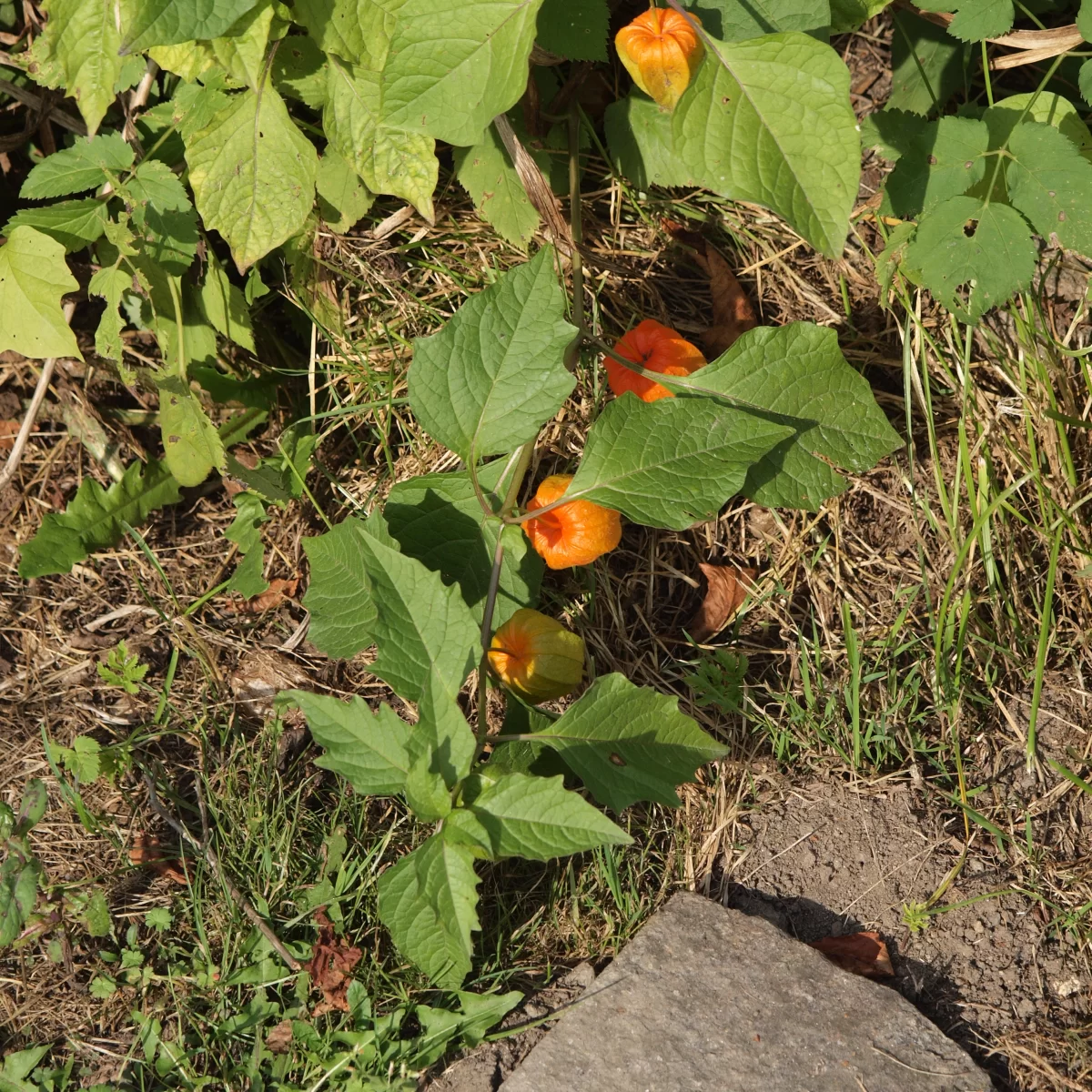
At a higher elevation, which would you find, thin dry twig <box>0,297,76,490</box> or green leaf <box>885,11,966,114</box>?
green leaf <box>885,11,966,114</box>

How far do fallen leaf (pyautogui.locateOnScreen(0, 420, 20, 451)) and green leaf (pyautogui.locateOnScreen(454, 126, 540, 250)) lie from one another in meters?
1.25

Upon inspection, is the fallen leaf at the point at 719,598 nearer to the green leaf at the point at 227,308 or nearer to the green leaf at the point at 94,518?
the green leaf at the point at 227,308

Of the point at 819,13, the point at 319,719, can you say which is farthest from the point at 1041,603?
the point at 319,719

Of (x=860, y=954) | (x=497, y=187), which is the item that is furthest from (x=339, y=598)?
(x=860, y=954)

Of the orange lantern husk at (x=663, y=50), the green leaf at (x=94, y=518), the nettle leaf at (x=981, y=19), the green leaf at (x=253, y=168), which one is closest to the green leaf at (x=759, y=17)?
the orange lantern husk at (x=663, y=50)

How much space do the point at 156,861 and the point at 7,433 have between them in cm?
116

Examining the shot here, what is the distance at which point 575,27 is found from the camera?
1896 mm

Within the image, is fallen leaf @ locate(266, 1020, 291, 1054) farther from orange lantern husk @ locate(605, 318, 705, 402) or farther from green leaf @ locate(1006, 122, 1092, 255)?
green leaf @ locate(1006, 122, 1092, 255)

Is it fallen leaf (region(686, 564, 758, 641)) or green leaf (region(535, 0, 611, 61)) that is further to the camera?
fallen leaf (region(686, 564, 758, 641))

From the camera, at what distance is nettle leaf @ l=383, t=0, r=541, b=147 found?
1.68m

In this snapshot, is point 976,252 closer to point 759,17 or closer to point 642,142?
point 759,17

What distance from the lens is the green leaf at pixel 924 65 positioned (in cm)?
220

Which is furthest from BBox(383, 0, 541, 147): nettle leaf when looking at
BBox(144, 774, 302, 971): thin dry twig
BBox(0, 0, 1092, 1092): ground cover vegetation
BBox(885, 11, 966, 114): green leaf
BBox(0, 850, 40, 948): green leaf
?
BBox(0, 850, 40, 948): green leaf

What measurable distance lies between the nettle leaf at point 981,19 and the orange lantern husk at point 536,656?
1262 mm
